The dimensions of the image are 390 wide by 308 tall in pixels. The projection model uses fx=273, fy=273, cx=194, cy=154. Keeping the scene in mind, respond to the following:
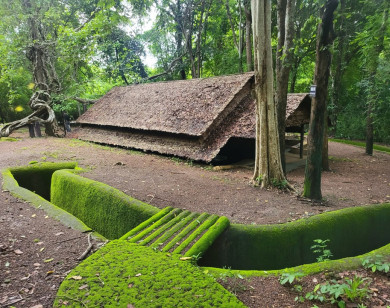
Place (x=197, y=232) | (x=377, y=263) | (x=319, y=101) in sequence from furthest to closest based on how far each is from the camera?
1. (x=319, y=101)
2. (x=197, y=232)
3. (x=377, y=263)

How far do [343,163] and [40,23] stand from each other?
20559 mm

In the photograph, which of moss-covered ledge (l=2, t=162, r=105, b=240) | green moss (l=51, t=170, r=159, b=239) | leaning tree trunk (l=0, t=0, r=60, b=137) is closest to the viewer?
moss-covered ledge (l=2, t=162, r=105, b=240)

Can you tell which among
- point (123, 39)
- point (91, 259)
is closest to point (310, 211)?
point (91, 259)

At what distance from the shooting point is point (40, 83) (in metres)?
19.5

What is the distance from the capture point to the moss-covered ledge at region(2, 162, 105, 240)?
572 centimetres

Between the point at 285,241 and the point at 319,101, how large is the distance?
3.54m

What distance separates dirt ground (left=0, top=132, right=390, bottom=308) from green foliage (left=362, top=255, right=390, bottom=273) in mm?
131

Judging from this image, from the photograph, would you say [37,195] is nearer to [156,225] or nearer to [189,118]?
[156,225]

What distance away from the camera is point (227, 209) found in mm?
6797

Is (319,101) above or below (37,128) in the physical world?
above

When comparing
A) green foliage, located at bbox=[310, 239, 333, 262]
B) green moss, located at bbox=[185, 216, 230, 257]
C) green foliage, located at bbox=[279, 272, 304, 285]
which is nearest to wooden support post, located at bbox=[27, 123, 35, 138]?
green moss, located at bbox=[185, 216, 230, 257]

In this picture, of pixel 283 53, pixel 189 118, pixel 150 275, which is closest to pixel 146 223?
pixel 150 275

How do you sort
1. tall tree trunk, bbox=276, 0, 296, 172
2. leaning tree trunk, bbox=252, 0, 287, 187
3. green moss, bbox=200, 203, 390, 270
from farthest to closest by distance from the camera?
tall tree trunk, bbox=276, 0, 296, 172 < leaning tree trunk, bbox=252, 0, 287, 187 < green moss, bbox=200, 203, 390, 270

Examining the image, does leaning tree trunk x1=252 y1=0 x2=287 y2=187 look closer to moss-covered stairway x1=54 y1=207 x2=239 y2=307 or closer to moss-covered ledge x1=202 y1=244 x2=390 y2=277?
moss-covered stairway x1=54 y1=207 x2=239 y2=307
